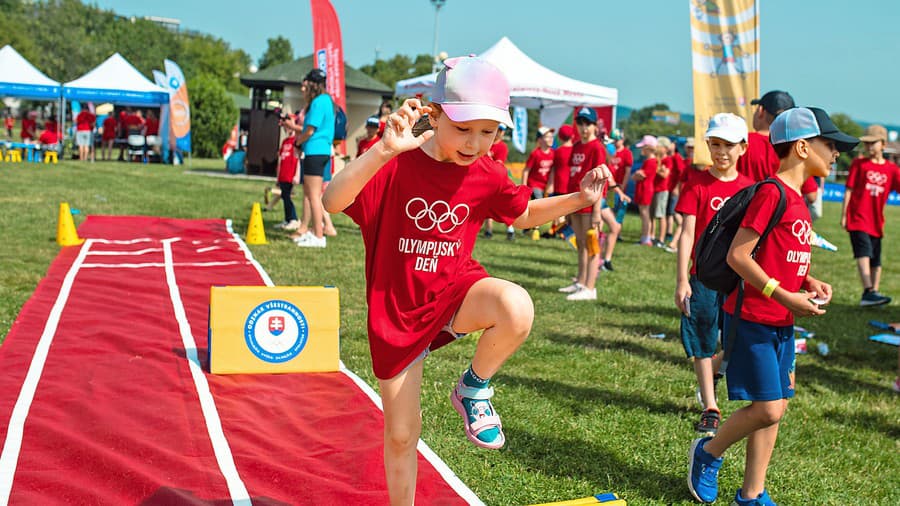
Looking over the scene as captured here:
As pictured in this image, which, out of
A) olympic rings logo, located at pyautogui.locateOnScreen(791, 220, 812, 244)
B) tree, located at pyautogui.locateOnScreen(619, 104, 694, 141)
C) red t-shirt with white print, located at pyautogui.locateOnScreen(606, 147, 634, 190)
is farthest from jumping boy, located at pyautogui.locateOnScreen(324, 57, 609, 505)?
tree, located at pyautogui.locateOnScreen(619, 104, 694, 141)

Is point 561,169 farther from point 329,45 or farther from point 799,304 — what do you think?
point 799,304

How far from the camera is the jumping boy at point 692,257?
18.7 ft

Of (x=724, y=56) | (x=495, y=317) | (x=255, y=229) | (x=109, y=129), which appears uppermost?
(x=724, y=56)

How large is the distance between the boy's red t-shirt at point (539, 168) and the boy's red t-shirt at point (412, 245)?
11.8 m

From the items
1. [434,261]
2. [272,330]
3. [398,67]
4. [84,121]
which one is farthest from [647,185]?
[398,67]

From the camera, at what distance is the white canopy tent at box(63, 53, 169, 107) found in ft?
100

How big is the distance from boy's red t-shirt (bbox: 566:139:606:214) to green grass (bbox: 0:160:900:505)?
1.48 m

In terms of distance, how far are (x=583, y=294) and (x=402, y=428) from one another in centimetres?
745

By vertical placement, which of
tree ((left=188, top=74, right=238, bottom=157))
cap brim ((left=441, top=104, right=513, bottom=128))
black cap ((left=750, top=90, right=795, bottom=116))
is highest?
tree ((left=188, top=74, right=238, bottom=157))

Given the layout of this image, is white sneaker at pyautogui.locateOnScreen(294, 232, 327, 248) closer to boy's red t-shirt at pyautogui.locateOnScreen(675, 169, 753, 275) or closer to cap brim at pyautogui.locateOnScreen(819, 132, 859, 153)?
boy's red t-shirt at pyautogui.locateOnScreen(675, 169, 753, 275)

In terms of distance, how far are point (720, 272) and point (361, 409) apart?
8.41ft

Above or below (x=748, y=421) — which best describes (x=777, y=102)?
above

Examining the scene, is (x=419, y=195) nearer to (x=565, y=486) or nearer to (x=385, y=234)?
(x=385, y=234)

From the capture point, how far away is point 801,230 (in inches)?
171
